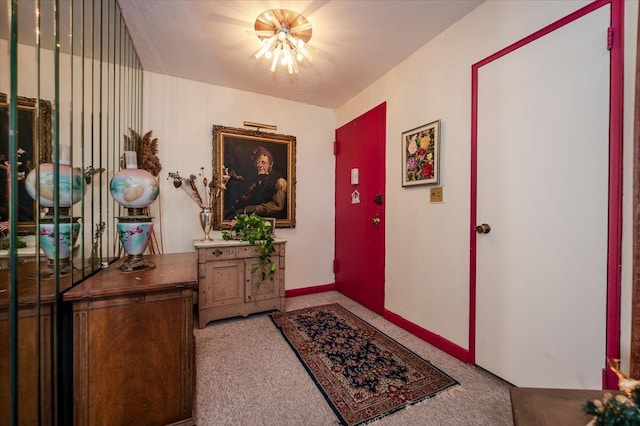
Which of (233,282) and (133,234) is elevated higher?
(133,234)

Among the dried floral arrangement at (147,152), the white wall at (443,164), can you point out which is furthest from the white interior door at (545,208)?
the dried floral arrangement at (147,152)

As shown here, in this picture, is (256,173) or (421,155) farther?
(256,173)

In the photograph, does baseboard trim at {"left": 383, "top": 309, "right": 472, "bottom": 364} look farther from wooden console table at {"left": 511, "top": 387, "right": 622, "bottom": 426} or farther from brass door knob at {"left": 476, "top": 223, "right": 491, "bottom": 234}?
wooden console table at {"left": 511, "top": 387, "right": 622, "bottom": 426}

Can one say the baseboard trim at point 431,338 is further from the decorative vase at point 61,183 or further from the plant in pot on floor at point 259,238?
the decorative vase at point 61,183

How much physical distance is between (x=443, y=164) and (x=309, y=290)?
7.37 feet

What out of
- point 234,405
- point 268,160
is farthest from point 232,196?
point 234,405

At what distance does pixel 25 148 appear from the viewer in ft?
5.52

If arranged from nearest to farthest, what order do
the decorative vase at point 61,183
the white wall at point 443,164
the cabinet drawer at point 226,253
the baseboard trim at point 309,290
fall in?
the decorative vase at point 61,183
the white wall at point 443,164
the cabinet drawer at point 226,253
the baseboard trim at point 309,290

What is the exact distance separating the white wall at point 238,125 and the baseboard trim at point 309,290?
0.18ft

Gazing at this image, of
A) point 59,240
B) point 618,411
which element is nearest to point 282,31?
point 59,240

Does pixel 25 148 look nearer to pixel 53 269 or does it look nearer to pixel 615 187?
pixel 53 269

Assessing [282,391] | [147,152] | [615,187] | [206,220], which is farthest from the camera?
[206,220]

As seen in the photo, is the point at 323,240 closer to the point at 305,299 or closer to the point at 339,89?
the point at 305,299

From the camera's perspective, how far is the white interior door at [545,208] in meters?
1.24
